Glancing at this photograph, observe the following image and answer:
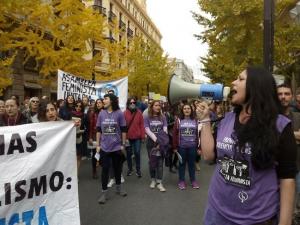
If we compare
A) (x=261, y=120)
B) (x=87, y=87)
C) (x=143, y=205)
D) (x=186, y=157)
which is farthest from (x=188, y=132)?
(x=261, y=120)

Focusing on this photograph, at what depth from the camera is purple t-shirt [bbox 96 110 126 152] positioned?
23.6 ft

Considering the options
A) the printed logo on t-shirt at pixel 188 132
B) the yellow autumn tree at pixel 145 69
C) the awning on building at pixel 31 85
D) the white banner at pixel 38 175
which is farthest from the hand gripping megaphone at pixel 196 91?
the yellow autumn tree at pixel 145 69

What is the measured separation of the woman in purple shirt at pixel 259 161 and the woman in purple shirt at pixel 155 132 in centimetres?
557

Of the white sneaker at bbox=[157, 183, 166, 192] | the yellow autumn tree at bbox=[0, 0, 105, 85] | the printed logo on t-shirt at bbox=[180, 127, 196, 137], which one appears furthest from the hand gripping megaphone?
the yellow autumn tree at bbox=[0, 0, 105, 85]

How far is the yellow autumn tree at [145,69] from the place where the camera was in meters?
40.5

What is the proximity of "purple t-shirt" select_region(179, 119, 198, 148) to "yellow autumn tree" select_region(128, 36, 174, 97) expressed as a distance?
30890 mm

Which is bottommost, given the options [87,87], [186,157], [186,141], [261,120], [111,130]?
[186,157]

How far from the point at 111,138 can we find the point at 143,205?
1.23 metres

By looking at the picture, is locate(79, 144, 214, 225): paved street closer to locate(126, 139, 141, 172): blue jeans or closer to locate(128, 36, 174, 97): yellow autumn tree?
locate(126, 139, 141, 172): blue jeans

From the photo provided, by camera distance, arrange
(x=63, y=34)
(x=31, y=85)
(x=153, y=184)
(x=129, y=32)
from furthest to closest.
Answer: (x=129, y=32) → (x=31, y=85) → (x=63, y=34) → (x=153, y=184)

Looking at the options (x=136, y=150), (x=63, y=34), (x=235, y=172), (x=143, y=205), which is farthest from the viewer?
(x=63, y=34)

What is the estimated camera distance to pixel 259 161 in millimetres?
2426

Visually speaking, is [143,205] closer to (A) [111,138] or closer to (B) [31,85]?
(A) [111,138]

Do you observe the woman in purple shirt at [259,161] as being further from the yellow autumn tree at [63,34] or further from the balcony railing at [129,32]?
the balcony railing at [129,32]
